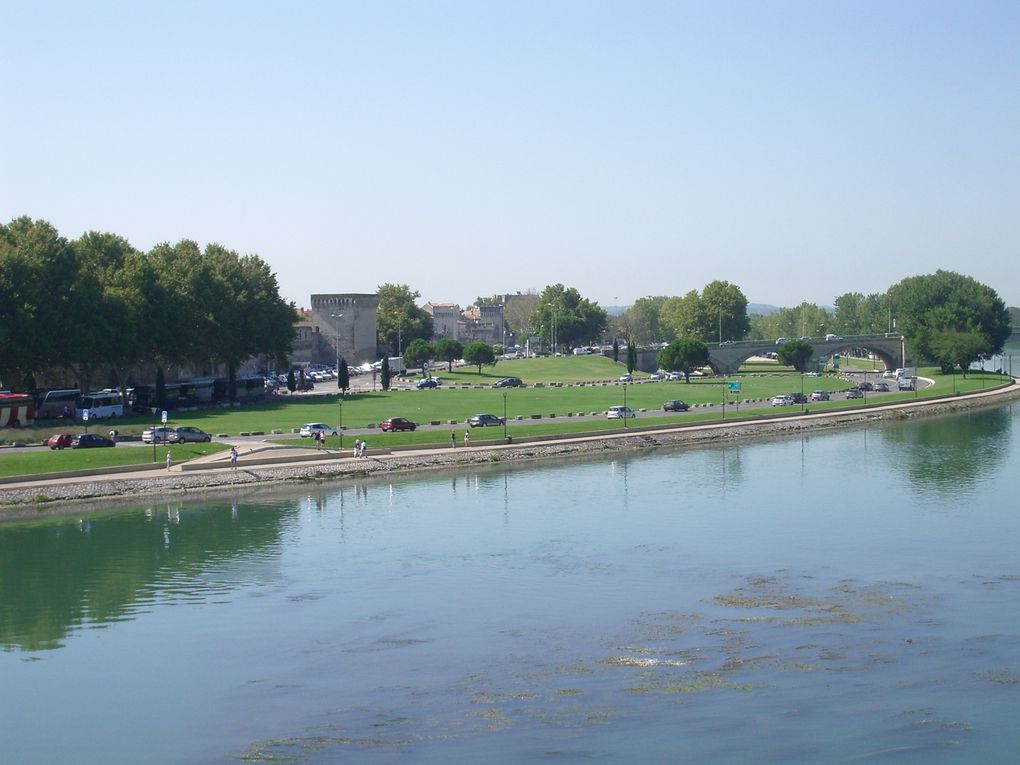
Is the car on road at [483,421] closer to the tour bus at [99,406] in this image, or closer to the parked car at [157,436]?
the parked car at [157,436]

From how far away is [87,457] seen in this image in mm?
59969

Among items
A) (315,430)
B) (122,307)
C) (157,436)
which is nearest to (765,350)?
(122,307)

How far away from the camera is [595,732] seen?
983 inches

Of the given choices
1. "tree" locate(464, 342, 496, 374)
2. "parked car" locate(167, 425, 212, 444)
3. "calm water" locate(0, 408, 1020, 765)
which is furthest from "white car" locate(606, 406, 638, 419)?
"tree" locate(464, 342, 496, 374)

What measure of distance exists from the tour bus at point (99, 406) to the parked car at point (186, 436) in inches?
523

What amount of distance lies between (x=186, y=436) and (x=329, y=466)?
8.86 meters

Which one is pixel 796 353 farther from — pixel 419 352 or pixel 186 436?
pixel 186 436

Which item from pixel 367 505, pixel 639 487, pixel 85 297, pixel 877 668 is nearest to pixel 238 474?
pixel 367 505

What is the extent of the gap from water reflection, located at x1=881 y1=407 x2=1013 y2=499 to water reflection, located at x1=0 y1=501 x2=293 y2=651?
30.5 meters

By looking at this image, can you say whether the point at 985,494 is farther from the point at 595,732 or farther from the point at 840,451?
the point at 595,732

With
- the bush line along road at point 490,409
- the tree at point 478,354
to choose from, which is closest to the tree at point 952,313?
the bush line along road at point 490,409

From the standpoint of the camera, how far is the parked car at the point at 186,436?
6550 cm

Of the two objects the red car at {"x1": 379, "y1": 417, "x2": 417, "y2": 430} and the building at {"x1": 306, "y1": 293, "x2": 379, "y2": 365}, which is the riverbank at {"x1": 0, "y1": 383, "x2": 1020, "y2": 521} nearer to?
the red car at {"x1": 379, "y1": 417, "x2": 417, "y2": 430}

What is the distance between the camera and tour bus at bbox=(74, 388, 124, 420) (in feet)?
257
